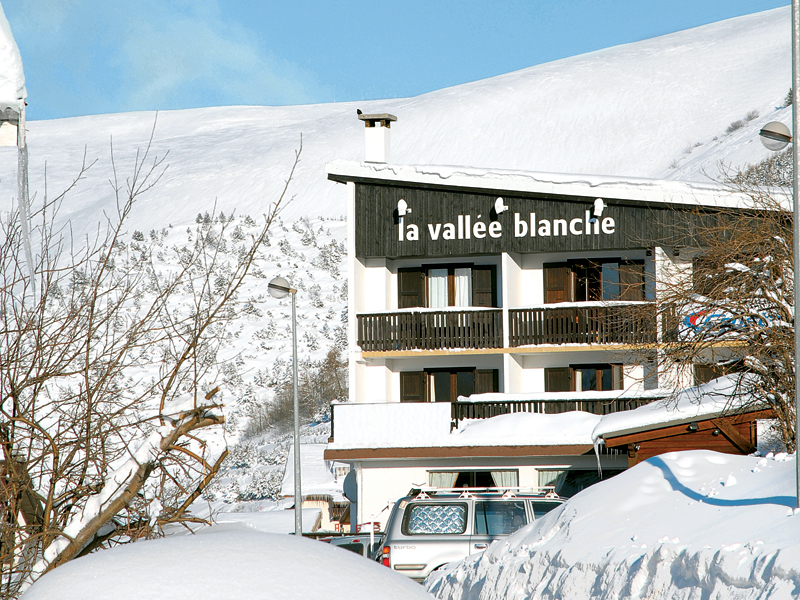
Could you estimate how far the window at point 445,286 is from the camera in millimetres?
30359

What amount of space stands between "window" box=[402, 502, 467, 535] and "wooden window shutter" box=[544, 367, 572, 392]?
1405cm

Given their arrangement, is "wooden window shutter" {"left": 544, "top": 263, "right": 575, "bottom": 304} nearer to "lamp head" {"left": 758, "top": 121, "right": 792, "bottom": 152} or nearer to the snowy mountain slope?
"lamp head" {"left": 758, "top": 121, "right": 792, "bottom": 152}

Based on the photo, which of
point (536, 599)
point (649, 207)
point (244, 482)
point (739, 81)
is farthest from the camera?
point (739, 81)

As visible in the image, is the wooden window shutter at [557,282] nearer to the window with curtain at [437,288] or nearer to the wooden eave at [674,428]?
the window with curtain at [437,288]

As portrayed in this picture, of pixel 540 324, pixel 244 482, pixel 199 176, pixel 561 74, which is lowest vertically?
pixel 244 482

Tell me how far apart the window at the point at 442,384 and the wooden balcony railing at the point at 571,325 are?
6.76 ft

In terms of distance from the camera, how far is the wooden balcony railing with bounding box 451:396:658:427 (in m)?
27.2

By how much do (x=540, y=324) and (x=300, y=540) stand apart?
2455 cm

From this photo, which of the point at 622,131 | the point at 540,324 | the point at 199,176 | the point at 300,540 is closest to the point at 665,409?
the point at 540,324

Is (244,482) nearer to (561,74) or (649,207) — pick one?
(649,207)

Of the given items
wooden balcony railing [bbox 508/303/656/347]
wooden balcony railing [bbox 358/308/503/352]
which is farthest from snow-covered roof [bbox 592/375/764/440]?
wooden balcony railing [bbox 358/308/503/352]

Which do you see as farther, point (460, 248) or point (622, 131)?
point (622, 131)

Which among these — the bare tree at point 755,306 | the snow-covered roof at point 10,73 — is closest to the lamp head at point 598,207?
the bare tree at point 755,306

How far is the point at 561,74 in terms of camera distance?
144 metres
